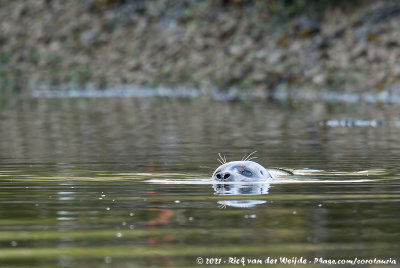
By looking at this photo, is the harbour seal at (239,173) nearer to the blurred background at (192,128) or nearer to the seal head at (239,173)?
the seal head at (239,173)

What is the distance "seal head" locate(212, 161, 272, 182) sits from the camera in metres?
17.2

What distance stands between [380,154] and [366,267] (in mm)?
12794

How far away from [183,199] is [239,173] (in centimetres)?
230

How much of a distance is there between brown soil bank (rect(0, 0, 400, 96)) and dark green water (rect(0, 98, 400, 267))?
22.6 metres

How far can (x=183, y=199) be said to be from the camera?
15234mm

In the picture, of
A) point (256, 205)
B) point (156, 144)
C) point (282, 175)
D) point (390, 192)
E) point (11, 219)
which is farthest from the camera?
point (156, 144)

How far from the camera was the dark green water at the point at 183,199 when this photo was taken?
11.1 m

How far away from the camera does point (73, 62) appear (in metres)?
65.4

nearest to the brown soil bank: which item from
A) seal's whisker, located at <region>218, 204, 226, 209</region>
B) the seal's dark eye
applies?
the seal's dark eye

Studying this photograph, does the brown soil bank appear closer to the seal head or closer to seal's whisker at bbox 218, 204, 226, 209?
the seal head

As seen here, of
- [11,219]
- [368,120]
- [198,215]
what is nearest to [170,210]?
[198,215]

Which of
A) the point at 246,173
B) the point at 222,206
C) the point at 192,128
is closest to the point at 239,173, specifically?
Result: the point at 246,173

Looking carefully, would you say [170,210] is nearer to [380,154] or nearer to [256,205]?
[256,205]

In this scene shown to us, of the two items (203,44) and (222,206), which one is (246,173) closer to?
(222,206)
